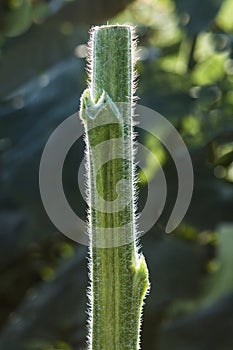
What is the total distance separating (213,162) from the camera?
1.43m

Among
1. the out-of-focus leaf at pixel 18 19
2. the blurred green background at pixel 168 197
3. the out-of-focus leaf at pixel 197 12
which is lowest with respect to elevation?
the blurred green background at pixel 168 197

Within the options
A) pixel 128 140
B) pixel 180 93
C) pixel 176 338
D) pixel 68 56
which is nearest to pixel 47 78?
pixel 68 56

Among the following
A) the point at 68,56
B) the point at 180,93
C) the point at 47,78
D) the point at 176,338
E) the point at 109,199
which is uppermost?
the point at 68,56

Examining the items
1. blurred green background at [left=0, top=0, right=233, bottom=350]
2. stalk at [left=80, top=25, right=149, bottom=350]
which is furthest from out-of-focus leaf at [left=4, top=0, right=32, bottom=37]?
stalk at [left=80, top=25, right=149, bottom=350]

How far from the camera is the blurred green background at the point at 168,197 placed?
136cm

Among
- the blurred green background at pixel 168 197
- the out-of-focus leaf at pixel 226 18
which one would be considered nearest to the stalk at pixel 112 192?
the blurred green background at pixel 168 197

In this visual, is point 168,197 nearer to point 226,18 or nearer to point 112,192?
point 226,18

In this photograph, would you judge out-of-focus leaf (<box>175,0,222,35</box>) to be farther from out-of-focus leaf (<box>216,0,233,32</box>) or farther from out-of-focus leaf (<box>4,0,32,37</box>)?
out-of-focus leaf (<box>4,0,32,37</box>)

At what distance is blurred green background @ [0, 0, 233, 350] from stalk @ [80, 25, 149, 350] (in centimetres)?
84

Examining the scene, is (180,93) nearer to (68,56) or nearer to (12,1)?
(68,56)

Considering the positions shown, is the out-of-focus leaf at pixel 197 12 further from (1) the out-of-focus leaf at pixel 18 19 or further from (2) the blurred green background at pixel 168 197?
(1) the out-of-focus leaf at pixel 18 19

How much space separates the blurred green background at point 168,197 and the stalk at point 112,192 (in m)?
0.84

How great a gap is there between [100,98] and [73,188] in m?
1.03

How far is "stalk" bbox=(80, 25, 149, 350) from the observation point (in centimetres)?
44
